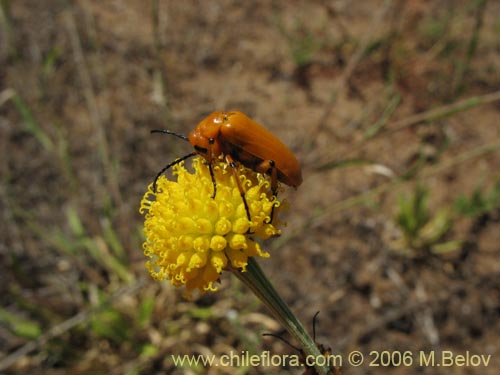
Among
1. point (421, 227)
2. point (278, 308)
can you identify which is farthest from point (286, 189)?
point (278, 308)

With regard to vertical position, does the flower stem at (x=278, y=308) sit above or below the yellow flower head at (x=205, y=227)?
below

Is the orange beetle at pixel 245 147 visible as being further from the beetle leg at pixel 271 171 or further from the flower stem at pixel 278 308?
the flower stem at pixel 278 308

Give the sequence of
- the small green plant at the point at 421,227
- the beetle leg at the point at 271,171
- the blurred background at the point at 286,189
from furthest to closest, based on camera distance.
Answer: the small green plant at the point at 421,227 < the blurred background at the point at 286,189 < the beetle leg at the point at 271,171

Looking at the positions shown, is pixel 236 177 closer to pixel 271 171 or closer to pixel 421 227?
pixel 271 171

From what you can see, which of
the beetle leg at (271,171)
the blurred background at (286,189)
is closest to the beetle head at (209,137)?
the beetle leg at (271,171)

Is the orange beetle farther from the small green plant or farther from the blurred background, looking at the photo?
the small green plant

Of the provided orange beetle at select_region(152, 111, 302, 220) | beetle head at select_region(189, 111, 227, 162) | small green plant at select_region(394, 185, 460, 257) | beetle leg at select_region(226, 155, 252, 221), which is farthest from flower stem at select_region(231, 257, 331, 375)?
small green plant at select_region(394, 185, 460, 257)

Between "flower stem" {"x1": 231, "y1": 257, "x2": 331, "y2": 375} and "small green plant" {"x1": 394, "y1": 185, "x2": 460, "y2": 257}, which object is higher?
"small green plant" {"x1": 394, "y1": 185, "x2": 460, "y2": 257}
